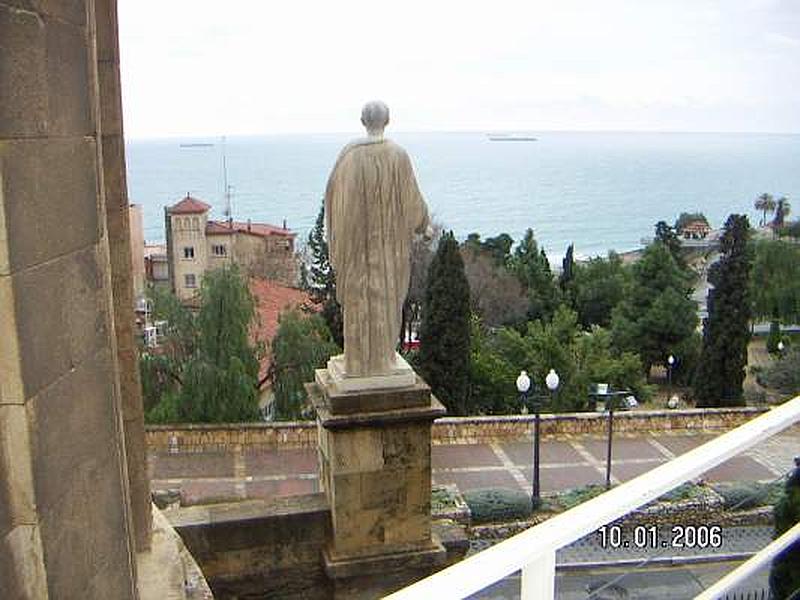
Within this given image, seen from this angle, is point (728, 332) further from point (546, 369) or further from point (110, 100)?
point (110, 100)

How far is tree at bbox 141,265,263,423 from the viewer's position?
19.0 meters

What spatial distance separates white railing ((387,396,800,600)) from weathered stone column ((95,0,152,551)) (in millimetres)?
2480

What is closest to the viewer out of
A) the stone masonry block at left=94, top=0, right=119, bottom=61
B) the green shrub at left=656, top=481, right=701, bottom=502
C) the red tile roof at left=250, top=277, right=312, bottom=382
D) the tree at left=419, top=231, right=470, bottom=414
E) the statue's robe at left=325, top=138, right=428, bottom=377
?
the green shrub at left=656, top=481, right=701, bottom=502

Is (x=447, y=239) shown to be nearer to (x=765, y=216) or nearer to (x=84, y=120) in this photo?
(x=84, y=120)

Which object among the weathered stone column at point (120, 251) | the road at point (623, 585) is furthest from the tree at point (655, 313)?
the road at point (623, 585)

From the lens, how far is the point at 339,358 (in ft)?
17.7

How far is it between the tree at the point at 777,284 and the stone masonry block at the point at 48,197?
4620cm

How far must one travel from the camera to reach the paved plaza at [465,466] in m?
16.6

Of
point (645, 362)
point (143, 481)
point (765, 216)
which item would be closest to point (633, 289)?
point (645, 362)

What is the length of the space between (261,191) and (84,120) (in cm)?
17329

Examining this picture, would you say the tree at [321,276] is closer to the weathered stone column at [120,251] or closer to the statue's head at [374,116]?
the statue's head at [374,116]

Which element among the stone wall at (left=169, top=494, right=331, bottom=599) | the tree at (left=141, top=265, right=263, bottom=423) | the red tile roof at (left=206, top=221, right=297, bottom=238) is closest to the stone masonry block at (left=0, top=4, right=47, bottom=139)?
the stone wall at (left=169, top=494, right=331, bottom=599)

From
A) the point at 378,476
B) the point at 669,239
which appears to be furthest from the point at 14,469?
the point at 669,239

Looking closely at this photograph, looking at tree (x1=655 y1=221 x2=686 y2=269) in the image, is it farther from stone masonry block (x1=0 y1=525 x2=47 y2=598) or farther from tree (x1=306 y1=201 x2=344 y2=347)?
stone masonry block (x1=0 y1=525 x2=47 y2=598)
